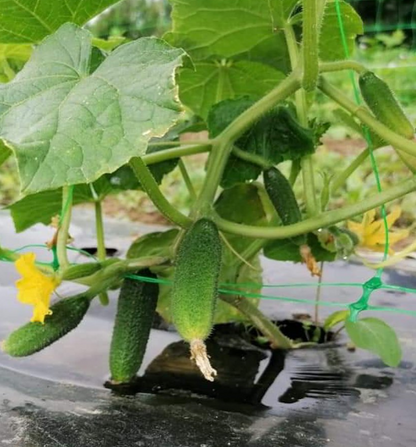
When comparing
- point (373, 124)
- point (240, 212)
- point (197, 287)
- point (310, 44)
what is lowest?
point (197, 287)

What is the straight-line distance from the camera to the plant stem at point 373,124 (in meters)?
1.08

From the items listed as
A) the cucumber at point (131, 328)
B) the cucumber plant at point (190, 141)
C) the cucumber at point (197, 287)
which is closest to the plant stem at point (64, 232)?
the cucumber plant at point (190, 141)

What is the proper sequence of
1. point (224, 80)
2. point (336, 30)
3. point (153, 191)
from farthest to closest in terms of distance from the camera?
point (224, 80)
point (336, 30)
point (153, 191)

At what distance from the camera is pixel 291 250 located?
137 cm

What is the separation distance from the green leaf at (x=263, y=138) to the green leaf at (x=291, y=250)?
0.47ft

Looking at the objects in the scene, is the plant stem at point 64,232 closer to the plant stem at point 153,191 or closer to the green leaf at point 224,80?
the plant stem at point 153,191

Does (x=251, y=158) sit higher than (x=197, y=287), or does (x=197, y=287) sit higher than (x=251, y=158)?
(x=251, y=158)

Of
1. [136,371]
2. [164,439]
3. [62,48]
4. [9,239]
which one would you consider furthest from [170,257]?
[9,239]

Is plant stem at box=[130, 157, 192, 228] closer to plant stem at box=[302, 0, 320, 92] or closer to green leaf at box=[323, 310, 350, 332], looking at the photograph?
plant stem at box=[302, 0, 320, 92]

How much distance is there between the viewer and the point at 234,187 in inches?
57.3

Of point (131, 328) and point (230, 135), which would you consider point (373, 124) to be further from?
point (131, 328)

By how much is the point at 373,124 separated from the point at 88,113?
500mm

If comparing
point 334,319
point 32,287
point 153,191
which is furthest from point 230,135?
point 334,319

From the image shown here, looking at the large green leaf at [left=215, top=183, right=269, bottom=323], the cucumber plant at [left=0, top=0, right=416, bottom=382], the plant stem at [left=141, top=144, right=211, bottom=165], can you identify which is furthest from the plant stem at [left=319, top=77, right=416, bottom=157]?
the large green leaf at [left=215, top=183, right=269, bottom=323]
